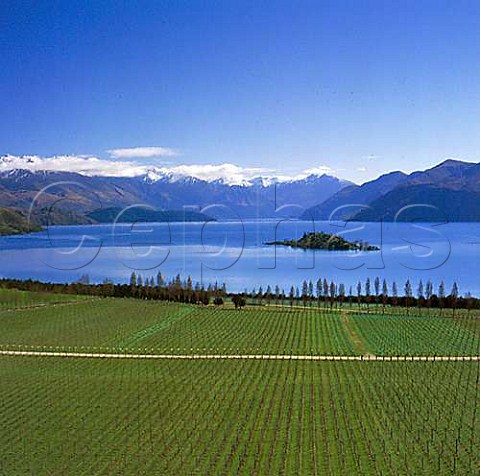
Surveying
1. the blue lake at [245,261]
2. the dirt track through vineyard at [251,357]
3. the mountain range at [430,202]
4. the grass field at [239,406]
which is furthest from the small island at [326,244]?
the mountain range at [430,202]

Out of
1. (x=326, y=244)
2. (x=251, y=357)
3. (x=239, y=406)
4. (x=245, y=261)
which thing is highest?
(x=326, y=244)

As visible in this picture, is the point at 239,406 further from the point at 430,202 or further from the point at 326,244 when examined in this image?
the point at 430,202

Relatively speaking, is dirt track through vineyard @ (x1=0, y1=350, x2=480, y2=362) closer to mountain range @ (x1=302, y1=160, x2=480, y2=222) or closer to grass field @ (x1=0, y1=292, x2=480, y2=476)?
grass field @ (x1=0, y1=292, x2=480, y2=476)

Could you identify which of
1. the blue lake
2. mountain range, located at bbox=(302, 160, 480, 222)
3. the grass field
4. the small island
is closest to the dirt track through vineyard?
the grass field

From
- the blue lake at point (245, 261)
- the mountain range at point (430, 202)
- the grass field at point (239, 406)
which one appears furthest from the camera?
the mountain range at point (430, 202)

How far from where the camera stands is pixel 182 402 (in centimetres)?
1675

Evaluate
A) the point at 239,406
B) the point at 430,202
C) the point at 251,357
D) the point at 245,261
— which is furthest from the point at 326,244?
the point at 430,202

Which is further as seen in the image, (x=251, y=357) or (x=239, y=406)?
(x=251, y=357)

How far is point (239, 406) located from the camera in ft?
53.6

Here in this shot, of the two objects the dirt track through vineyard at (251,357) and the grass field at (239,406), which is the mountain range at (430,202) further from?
the grass field at (239,406)

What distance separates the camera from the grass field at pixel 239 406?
12.8 meters

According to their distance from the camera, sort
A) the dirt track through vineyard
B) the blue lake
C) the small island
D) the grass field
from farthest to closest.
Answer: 1. the small island
2. the blue lake
3. the dirt track through vineyard
4. the grass field

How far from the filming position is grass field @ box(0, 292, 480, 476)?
42.0ft

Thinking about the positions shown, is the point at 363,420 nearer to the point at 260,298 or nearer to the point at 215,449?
the point at 215,449
